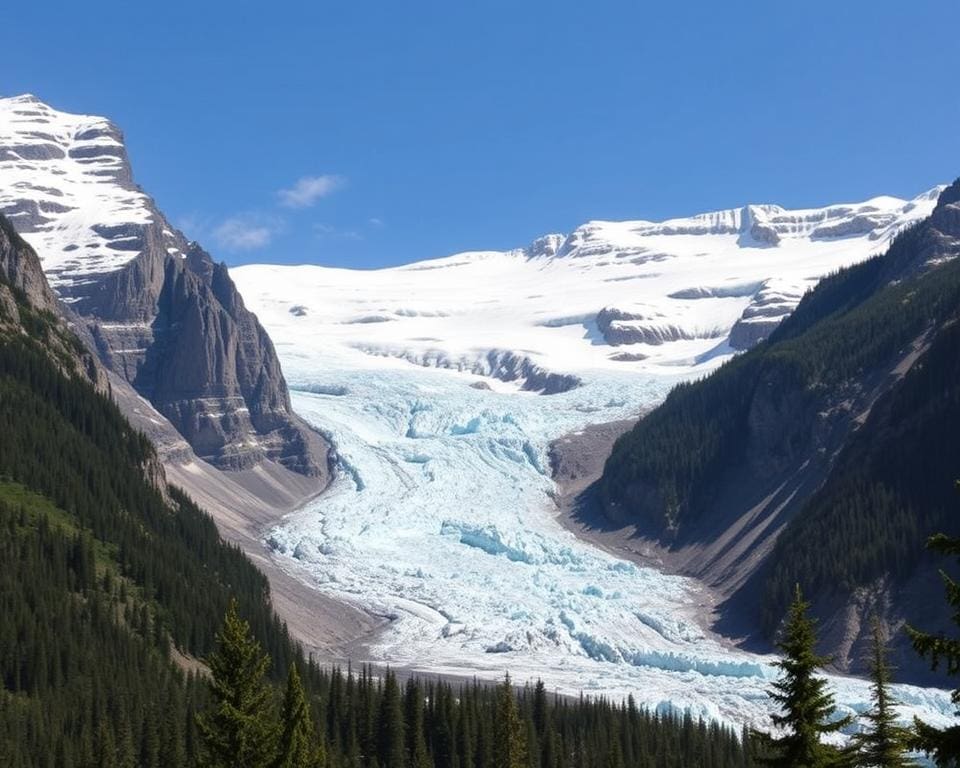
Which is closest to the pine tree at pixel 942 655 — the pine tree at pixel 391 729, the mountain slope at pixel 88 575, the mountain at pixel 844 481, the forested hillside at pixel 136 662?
the forested hillside at pixel 136 662

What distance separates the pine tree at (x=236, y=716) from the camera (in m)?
31.5

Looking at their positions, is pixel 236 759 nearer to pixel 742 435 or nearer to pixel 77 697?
pixel 77 697

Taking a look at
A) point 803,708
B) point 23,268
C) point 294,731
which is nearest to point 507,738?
point 294,731

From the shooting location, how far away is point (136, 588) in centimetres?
9831

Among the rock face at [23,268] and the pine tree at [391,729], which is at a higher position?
the rock face at [23,268]

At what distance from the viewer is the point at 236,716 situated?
3127cm

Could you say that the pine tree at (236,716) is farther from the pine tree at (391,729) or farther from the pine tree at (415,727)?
the pine tree at (391,729)

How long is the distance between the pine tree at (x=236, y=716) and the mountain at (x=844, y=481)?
9482cm

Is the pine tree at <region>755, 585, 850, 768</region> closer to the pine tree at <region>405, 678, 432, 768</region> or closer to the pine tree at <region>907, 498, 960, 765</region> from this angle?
the pine tree at <region>907, 498, 960, 765</region>

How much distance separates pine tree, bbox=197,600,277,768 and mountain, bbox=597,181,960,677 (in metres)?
94.8

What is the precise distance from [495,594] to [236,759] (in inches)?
5340

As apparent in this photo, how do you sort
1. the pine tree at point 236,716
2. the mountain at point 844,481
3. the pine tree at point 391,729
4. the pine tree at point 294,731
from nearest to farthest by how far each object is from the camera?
the pine tree at point 236,716 → the pine tree at point 294,731 → the pine tree at point 391,729 → the mountain at point 844,481

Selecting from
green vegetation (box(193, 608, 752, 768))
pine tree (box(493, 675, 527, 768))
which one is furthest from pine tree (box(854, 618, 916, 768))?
green vegetation (box(193, 608, 752, 768))

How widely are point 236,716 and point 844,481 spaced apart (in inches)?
4891
